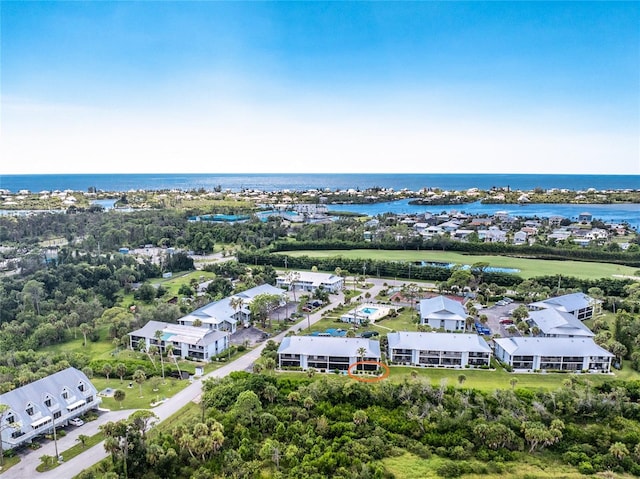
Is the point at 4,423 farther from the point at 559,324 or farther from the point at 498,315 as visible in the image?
the point at 498,315

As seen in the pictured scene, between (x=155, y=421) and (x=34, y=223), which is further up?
(x=34, y=223)

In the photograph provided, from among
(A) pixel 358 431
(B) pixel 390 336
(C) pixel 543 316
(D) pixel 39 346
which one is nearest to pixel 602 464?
(A) pixel 358 431

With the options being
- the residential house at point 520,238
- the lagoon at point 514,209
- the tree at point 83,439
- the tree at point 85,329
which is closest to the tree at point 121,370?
the tree at point 83,439

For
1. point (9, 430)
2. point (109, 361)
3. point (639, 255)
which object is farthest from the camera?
point (639, 255)

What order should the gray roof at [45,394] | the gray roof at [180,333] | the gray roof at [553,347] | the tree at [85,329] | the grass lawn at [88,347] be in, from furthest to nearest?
the tree at [85,329] < the grass lawn at [88,347] < the gray roof at [180,333] < the gray roof at [553,347] < the gray roof at [45,394]

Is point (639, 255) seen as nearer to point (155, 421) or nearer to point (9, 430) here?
point (155, 421)

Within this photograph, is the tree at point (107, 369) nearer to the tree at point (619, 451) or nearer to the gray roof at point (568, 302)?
the tree at point (619, 451)
